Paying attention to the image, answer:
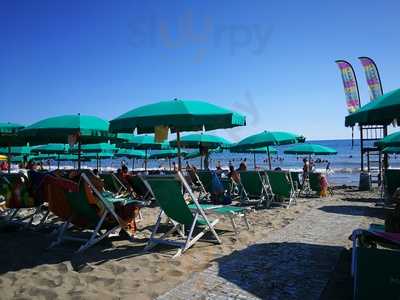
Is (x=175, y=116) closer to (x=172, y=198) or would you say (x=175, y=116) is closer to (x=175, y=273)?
(x=172, y=198)

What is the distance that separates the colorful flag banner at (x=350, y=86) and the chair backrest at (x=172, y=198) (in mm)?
13184

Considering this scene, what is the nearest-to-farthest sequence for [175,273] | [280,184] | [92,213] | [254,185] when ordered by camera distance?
[175,273], [92,213], [280,184], [254,185]

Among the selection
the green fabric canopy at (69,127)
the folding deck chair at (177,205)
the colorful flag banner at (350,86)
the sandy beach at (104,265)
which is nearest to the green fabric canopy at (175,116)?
the folding deck chair at (177,205)

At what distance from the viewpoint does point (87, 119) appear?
6973 millimetres

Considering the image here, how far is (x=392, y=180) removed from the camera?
852cm

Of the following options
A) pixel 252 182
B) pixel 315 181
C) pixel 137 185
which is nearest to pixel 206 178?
pixel 252 182

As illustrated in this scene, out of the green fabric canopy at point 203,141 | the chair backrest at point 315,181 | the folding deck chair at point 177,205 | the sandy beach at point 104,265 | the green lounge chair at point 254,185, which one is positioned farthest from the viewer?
the green fabric canopy at point 203,141

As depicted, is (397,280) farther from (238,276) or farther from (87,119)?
(87,119)

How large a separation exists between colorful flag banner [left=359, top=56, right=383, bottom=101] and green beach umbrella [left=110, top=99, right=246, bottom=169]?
1105 centimetres

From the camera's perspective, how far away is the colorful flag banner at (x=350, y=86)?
16703 mm

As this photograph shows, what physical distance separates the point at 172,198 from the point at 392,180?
18.5 feet

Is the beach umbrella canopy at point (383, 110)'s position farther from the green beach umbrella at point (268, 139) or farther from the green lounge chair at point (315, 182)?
the green lounge chair at point (315, 182)

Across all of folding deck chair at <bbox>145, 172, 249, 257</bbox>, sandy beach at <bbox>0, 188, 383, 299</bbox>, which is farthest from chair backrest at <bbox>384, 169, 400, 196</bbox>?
folding deck chair at <bbox>145, 172, 249, 257</bbox>

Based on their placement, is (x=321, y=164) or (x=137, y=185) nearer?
(x=137, y=185)
